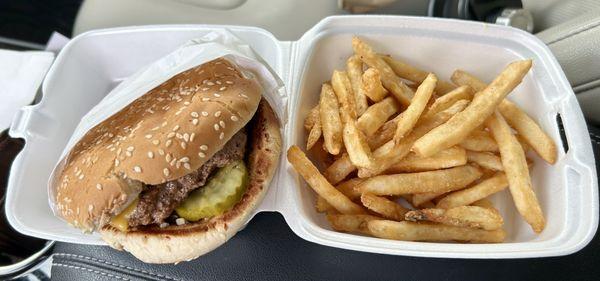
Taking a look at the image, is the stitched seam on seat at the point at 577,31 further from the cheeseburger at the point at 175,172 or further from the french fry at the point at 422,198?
the cheeseburger at the point at 175,172

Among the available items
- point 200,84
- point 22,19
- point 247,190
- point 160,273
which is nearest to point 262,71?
point 200,84

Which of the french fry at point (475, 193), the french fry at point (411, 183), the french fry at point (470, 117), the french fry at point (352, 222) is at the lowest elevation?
the french fry at point (352, 222)

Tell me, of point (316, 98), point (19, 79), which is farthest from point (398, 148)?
point (19, 79)

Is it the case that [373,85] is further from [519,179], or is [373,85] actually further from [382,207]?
[519,179]

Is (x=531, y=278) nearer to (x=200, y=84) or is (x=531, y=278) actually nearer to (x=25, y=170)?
(x=200, y=84)

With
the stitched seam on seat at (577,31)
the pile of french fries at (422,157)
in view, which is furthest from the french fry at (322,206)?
the stitched seam on seat at (577,31)

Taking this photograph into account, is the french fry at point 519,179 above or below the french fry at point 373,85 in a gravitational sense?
below

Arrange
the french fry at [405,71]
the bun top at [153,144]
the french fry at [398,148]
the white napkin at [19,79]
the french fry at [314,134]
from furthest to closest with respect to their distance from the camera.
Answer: the white napkin at [19,79], the french fry at [405,71], the french fry at [314,134], the french fry at [398,148], the bun top at [153,144]

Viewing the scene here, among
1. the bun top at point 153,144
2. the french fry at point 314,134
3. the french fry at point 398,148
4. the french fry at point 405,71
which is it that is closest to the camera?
the bun top at point 153,144
